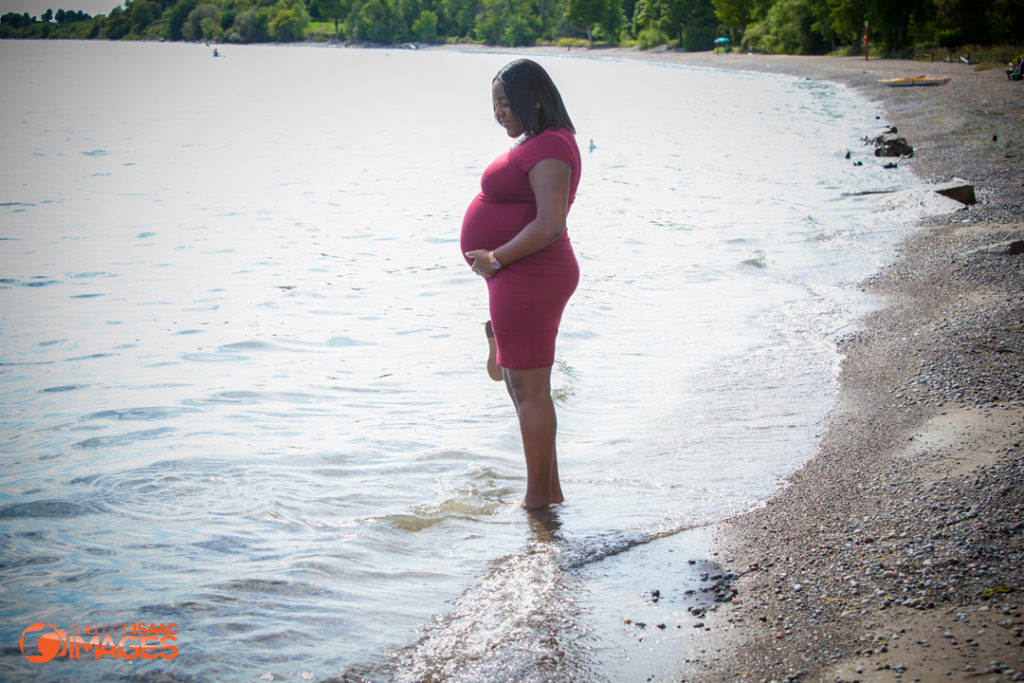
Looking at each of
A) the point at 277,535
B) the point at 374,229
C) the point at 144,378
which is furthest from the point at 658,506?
the point at 374,229

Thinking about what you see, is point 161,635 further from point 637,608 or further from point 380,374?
point 380,374

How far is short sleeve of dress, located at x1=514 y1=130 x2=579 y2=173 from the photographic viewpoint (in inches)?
129

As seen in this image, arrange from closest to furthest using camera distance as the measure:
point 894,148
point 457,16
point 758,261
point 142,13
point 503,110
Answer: point 503,110
point 758,261
point 894,148
point 457,16
point 142,13

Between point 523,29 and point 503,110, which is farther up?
point 523,29

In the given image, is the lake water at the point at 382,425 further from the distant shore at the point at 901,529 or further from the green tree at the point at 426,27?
the green tree at the point at 426,27

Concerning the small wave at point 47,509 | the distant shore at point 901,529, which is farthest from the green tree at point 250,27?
the small wave at point 47,509

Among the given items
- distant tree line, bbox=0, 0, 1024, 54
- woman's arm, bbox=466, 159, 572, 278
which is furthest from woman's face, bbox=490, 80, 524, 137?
distant tree line, bbox=0, 0, 1024, 54

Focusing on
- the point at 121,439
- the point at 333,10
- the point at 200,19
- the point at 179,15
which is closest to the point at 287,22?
the point at 333,10

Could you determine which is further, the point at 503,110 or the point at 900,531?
the point at 503,110

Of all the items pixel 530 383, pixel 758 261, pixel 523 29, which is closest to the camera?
pixel 530 383

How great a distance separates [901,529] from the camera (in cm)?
327

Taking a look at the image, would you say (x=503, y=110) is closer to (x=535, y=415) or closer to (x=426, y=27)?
(x=535, y=415)

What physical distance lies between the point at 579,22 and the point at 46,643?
381ft

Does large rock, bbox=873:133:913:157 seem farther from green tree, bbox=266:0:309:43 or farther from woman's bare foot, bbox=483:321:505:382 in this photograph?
green tree, bbox=266:0:309:43
